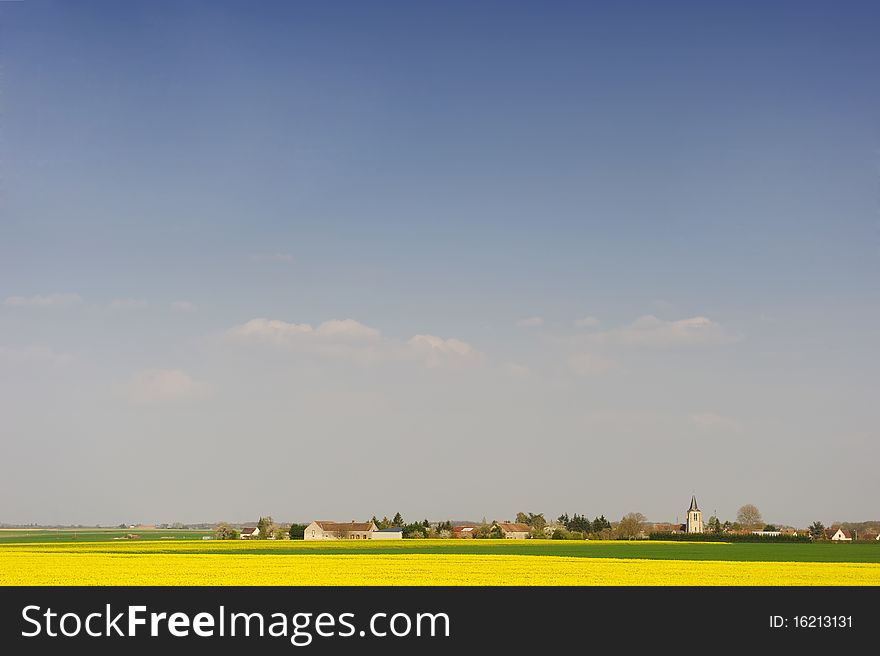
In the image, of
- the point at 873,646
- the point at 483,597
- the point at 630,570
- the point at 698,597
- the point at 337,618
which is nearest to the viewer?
the point at 873,646

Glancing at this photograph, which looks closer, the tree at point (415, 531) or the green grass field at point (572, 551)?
the green grass field at point (572, 551)

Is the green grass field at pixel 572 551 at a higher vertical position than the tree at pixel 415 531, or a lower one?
higher

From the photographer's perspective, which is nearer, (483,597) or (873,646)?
(873,646)

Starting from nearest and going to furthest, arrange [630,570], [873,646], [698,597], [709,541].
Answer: [873,646] → [698,597] → [630,570] → [709,541]

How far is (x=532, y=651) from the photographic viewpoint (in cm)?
2261

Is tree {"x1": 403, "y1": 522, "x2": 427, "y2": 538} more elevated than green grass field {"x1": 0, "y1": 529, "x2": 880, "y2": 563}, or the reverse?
green grass field {"x1": 0, "y1": 529, "x2": 880, "y2": 563}

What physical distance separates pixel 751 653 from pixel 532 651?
571 centimetres

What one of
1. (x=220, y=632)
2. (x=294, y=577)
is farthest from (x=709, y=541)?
(x=220, y=632)

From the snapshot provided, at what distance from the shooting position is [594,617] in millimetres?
26953

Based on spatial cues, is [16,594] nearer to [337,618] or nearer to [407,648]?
[337,618]

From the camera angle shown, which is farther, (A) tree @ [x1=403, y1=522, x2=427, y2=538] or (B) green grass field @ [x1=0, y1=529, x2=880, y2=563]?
(A) tree @ [x1=403, y1=522, x2=427, y2=538]

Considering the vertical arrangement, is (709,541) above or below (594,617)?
below

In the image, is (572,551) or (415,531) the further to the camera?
(415,531)

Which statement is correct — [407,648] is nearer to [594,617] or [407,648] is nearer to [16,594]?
[594,617]
